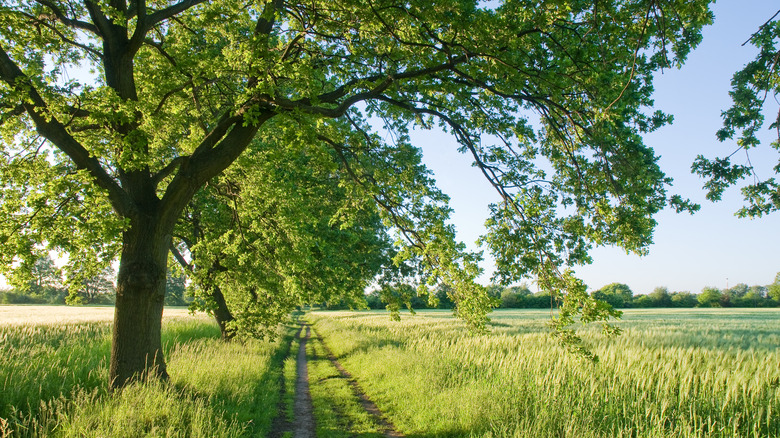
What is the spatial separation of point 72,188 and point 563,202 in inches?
338

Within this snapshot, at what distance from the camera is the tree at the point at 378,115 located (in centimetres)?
633

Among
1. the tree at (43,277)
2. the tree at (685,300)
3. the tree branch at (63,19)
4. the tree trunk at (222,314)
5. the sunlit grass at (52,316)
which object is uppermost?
the tree branch at (63,19)

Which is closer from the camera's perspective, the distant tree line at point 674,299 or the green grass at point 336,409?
the green grass at point 336,409

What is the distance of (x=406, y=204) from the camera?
8727 millimetres

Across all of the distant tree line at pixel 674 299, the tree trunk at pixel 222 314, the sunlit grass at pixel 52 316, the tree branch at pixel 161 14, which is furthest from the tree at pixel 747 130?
the distant tree line at pixel 674 299

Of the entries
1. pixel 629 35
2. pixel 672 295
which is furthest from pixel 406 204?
pixel 672 295

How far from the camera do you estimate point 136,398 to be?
6.50m

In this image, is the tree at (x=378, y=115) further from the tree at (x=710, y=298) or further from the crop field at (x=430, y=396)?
the tree at (x=710, y=298)

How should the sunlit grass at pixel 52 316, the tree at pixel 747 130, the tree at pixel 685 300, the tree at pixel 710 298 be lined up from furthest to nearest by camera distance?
the tree at pixel 685 300 → the tree at pixel 710 298 → the sunlit grass at pixel 52 316 → the tree at pixel 747 130

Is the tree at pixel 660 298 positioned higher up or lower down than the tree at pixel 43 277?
lower down

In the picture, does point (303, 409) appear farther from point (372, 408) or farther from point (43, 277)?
point (43, 277)

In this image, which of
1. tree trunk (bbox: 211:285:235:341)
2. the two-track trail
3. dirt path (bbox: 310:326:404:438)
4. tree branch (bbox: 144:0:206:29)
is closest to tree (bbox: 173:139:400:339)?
tree trunk (bbox: 211:285:235:341)

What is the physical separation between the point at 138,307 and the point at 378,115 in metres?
6.07

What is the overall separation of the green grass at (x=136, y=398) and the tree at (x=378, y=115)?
0.99 metres
